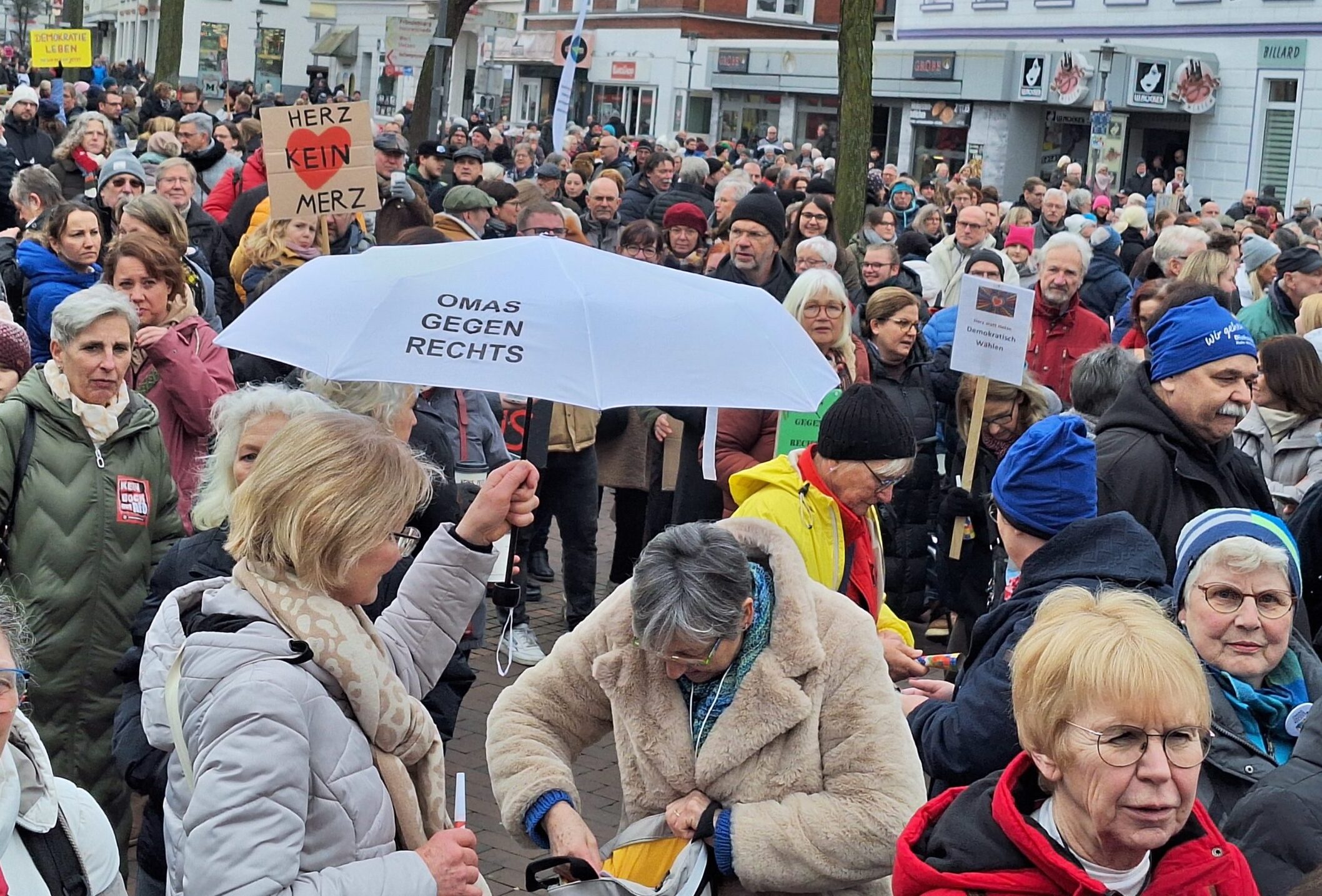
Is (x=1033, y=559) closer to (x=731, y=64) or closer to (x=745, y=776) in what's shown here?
(x=745, y=776)

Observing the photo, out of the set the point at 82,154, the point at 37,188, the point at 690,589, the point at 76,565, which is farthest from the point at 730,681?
the point at 82,154

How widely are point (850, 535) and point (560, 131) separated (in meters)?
15.2

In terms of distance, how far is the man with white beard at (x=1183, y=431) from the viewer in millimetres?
4918

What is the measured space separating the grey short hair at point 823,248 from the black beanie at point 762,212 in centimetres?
18

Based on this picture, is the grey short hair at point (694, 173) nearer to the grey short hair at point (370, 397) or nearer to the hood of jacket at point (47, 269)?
the hood of jacket at point (47, 269)

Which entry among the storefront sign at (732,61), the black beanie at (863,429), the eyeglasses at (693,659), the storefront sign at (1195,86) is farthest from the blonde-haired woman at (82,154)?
the storefront sign at (732,61)

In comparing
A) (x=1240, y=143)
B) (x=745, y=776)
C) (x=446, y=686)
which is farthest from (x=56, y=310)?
(x=1240, y=143)

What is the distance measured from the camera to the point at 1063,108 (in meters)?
36.8

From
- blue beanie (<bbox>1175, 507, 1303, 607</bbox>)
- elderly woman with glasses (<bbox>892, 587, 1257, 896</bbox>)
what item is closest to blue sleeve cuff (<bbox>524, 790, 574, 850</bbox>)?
elderly woman with glasses (<bbox>892, 587, 1257, 896</bbox>)

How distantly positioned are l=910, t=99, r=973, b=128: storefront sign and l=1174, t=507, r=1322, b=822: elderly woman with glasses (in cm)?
3606

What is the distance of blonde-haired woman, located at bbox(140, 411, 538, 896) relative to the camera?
266 cm

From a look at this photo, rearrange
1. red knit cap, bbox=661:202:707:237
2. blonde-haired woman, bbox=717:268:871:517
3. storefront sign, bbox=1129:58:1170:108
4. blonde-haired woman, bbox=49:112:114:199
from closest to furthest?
blonde-haired woman, bbox=717:268:871:517
red knit cap, bbox=661:202:707:237
blonde-haired woman, bbox=49:112:114:199
storefront sign, bbox=1129:58:1170:108

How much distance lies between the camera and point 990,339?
279 inches

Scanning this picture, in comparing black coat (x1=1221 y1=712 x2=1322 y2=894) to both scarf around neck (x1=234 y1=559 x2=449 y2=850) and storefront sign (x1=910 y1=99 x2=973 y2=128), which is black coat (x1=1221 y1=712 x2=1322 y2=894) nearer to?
scarf around neck (x1=234 y1=559 x2=449 y2=850)
